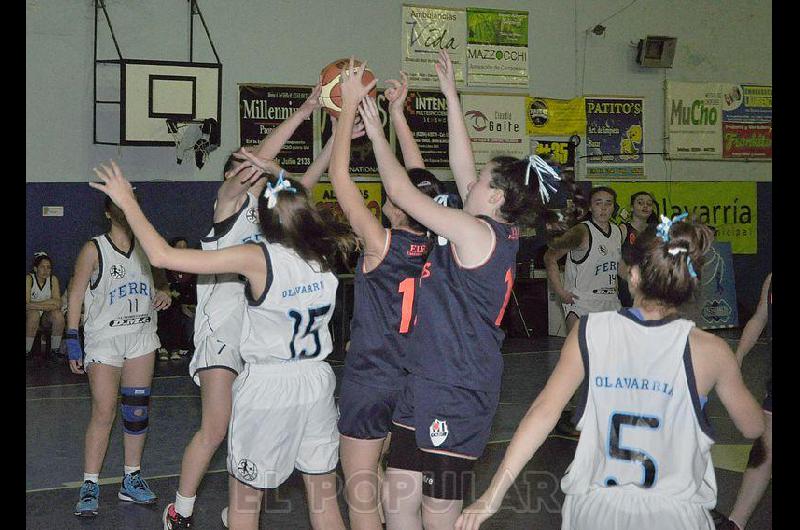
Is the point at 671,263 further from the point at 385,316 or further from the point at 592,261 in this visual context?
the point at 592,261

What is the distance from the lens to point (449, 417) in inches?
155

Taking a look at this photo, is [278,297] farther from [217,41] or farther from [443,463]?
[217,41]

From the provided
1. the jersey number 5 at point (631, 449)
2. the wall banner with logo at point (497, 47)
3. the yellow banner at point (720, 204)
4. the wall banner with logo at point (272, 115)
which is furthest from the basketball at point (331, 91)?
the yellow banner at point (720, 204)

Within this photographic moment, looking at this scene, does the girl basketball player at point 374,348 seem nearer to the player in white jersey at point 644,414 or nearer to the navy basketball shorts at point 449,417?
the navy basketball shorts at point 449,417

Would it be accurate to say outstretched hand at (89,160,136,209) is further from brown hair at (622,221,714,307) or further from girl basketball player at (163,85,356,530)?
brown hair at (622,221,714,307)

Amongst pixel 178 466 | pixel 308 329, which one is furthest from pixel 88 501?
pixel 308 329

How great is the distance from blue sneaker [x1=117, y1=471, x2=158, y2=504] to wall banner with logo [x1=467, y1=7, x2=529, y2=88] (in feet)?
36.0

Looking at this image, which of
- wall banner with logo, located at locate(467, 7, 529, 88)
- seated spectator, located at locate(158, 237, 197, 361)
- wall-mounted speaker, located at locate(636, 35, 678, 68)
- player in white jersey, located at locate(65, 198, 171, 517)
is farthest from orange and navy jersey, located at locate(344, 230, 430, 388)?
wall-mounted speaker, located at locate(636, 35, 678, 68)

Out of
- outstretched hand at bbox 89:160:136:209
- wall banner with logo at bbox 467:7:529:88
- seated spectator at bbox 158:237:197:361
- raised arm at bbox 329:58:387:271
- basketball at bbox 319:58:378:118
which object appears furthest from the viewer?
wall banner with logo at bbox 467:7:529:88

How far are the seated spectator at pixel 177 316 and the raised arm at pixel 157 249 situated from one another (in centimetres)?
894

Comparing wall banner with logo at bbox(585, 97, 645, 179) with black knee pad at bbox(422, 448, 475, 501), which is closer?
black knee pad at bbox(422, 448, 475, 501)

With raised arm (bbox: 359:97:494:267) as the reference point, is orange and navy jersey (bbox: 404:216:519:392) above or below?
below

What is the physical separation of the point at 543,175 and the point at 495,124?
39.5ft

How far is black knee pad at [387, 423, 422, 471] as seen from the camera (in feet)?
13.2
